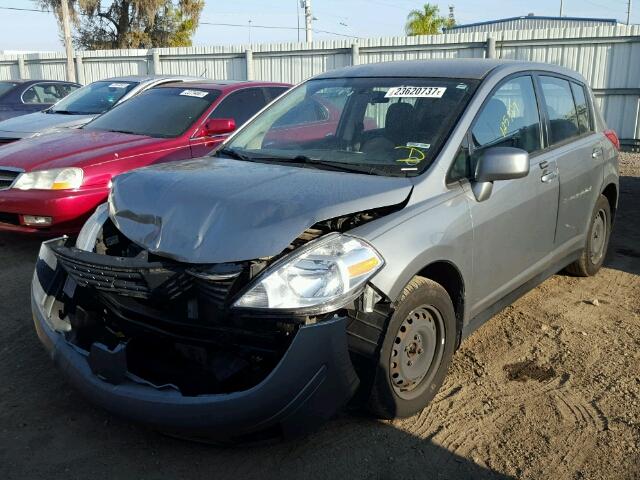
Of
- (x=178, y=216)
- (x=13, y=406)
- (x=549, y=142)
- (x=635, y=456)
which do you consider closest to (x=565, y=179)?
(x=549, y=142)

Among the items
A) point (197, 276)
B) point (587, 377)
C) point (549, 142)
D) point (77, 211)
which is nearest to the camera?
point (197, 276)

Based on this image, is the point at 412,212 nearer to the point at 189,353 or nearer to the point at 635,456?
the point at 189,353

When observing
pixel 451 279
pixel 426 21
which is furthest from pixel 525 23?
pixel 451 279

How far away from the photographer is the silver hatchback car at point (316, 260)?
104 inches

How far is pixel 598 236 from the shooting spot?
5.32 meters

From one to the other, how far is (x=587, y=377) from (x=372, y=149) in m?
1.81

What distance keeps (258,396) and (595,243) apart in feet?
12.5

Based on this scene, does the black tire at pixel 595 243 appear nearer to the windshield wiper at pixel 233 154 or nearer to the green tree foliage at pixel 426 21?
the windshield wiper at pixel 233 154

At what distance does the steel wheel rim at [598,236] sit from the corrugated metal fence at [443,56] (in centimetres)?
974

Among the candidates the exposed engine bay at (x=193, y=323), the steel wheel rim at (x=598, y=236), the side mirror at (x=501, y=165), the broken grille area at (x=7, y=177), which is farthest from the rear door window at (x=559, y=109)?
the broken grille area at (x=7, y=177)

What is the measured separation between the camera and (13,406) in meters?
3.29

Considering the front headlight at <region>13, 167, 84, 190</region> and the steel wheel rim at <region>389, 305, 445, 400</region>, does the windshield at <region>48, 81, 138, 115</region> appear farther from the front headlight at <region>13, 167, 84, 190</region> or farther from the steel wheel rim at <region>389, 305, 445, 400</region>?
the steel wheel rim at <region>389, 305, 445, 400</region>

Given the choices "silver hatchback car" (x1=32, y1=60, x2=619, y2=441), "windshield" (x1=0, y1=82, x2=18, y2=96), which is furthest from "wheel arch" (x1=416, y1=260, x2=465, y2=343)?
"windshield" (x1=0, y1=82, x2=18, y2=96)

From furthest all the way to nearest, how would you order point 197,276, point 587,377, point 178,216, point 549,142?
point 549,142, point 587,377, point 178,216, point 197,276
